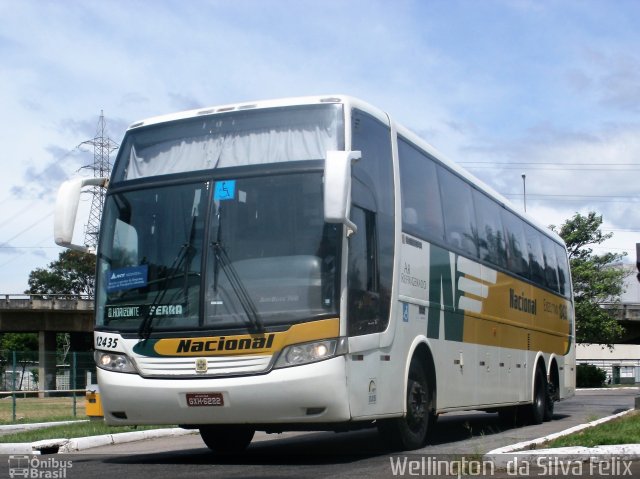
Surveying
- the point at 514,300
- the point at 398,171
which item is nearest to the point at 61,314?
the point at 514,300

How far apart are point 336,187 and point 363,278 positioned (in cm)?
138

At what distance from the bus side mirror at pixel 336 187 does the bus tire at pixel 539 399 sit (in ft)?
31.7

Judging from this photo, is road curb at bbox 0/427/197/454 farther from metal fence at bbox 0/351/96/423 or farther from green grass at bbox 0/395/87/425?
green grass at bbox 0/395/87/425

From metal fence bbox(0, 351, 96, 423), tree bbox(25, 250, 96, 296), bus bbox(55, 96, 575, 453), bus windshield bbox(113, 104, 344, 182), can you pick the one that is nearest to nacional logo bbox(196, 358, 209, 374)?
bus bbox(55, 96, 575, 453)

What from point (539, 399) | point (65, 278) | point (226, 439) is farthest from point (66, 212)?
point (65, 278)

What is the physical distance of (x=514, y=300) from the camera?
16.5 metres

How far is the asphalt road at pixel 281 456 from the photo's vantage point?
31.0ft

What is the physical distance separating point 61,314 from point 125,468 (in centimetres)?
5721

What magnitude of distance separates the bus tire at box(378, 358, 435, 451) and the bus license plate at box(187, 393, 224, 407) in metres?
2.22

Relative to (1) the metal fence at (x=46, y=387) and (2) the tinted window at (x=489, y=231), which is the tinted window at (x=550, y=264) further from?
(1) the metal fence at (x=46, y=387)

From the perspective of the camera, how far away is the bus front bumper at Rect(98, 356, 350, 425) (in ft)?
31.4

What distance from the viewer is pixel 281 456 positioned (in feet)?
37.7

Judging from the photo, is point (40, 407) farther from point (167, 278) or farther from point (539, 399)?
point (167, 278)

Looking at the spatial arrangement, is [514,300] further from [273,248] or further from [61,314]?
[61,314]
